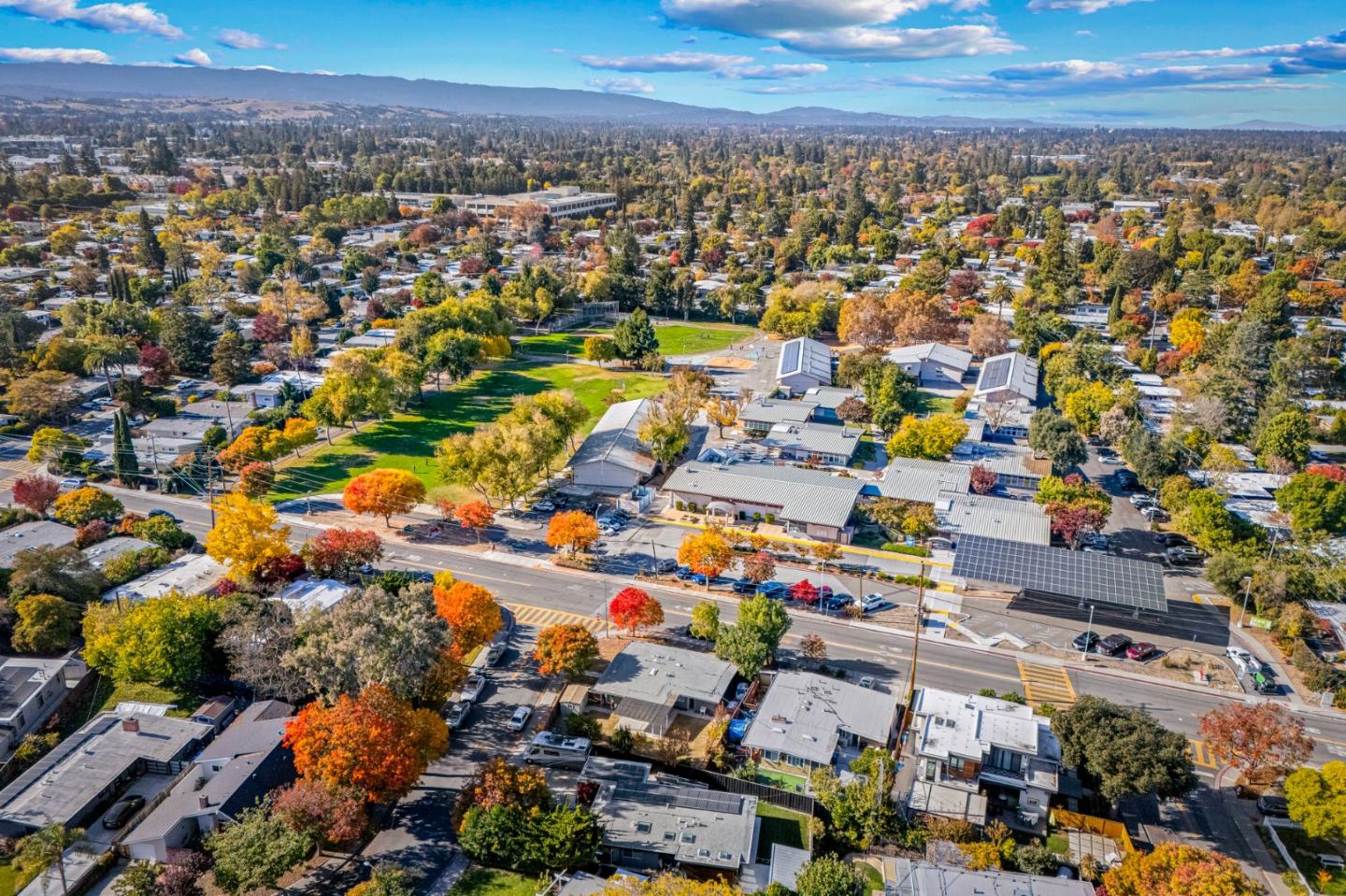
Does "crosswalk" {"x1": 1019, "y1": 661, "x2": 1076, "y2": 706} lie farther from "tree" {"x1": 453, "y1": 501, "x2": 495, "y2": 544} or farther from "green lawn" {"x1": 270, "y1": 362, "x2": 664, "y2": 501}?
"green lawn" {"x1": 270, "y1": 362, "x2": 664, "y2": 501}

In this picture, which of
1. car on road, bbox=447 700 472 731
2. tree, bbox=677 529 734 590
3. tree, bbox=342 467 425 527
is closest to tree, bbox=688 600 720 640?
tree, bbox=677 529 734 590

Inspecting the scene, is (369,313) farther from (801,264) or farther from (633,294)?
(801,264)

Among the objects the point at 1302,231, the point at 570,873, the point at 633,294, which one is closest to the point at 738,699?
the point at 570,873

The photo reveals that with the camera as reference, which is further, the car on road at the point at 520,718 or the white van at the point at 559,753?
the car on road at the point at 520,718

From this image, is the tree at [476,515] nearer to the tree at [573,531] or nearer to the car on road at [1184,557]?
the tree at [573,531]

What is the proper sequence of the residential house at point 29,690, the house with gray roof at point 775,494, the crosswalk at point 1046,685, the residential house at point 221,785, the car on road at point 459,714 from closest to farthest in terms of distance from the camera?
the residential house at point 221,785 → the residential house at point 29,690 → the car on road at point 459,714 → the crosswalk at point 1046,685 → the house with gray roof at point 775,494

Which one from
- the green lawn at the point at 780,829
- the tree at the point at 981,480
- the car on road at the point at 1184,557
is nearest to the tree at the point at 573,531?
the green lawn at the point at 780,829
